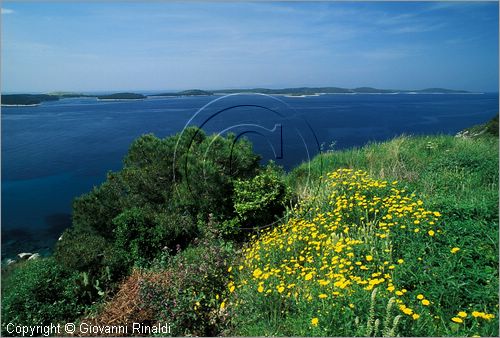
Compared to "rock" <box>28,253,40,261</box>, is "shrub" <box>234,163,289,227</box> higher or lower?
higher

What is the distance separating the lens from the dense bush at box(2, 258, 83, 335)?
545 cm

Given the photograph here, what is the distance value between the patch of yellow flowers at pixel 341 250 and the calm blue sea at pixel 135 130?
2.19 meters

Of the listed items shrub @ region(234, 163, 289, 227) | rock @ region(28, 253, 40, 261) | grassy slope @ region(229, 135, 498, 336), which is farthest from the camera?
rock @ region(28, 253, 40, 261)

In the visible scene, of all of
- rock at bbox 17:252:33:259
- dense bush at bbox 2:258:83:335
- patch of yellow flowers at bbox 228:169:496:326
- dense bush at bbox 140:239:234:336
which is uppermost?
patch of yellow flowers at bbox 228:169:496:326

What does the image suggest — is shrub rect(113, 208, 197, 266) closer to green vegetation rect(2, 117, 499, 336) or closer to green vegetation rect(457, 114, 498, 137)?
green vegetation rect(2, 117, 499, 336)

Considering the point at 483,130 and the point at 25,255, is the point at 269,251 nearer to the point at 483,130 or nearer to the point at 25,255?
the point at 25,255

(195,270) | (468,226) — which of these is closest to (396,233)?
(468,226)

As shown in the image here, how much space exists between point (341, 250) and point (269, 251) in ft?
3.93

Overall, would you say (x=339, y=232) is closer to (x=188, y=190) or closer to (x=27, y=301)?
(x=188, y=190)

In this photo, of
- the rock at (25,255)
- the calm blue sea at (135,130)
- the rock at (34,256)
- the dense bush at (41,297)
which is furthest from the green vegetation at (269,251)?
the calm blue sea at (135,130)

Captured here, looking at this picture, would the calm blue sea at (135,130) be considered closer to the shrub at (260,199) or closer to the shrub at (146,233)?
the shrub at (260,199)

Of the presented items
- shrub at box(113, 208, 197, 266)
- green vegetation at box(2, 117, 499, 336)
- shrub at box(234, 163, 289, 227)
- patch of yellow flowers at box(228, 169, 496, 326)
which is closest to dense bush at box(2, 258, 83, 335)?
green vegetation at box(2, 117, 499, 336)

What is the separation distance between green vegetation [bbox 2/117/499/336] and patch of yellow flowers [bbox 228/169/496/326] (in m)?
0.02

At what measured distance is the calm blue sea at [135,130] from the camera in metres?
8.94
